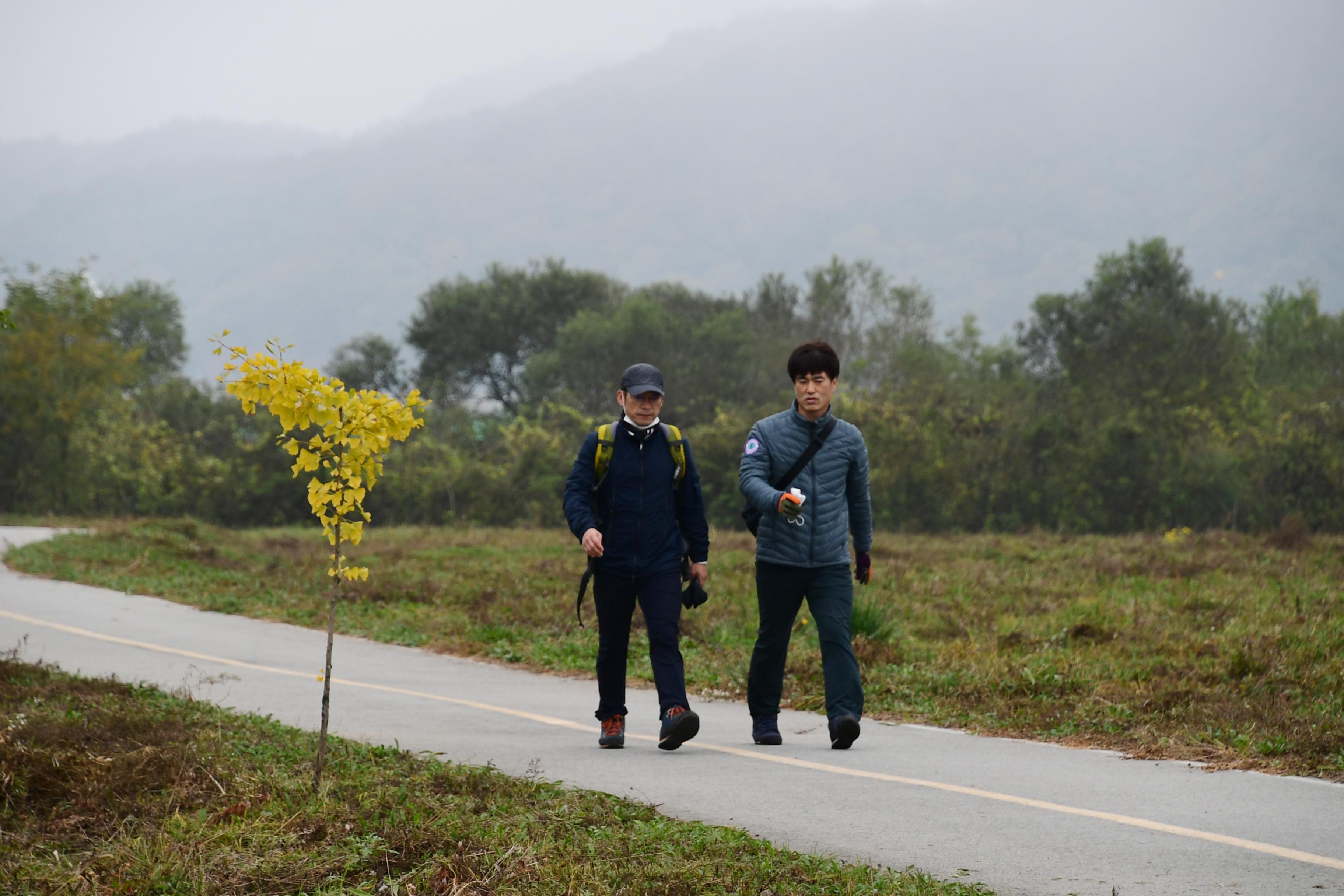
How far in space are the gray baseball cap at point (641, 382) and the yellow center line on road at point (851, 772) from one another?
6.85ft

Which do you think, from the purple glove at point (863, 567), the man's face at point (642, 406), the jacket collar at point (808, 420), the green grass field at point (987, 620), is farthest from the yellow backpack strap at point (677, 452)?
the green grass field at point (987, 620)

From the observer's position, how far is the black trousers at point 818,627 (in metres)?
7.43

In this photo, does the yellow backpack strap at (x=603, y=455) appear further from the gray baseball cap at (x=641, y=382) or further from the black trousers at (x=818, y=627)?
the black trousers at (x=818, y=627)

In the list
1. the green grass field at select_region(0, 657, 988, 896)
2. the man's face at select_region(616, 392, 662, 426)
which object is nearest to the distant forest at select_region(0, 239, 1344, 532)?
the man's face at select_region(616, 392, 662, 426)

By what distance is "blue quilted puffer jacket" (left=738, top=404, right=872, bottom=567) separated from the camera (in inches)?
293

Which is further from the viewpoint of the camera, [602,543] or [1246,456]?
[1246,456]

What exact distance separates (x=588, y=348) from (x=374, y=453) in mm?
54103

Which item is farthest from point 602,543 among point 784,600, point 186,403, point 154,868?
point 186,403

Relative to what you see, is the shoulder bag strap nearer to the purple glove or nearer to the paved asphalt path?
the purple glove

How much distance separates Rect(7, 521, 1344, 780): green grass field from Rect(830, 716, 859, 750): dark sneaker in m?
1.30

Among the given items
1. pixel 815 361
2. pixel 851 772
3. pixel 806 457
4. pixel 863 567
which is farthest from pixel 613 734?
pixel 815 361

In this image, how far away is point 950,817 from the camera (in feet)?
19.0

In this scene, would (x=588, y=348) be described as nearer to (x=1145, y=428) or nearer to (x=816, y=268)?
(x=816, y=268)

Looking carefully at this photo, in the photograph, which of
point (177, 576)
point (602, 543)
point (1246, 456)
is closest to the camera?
point (602, 543)
